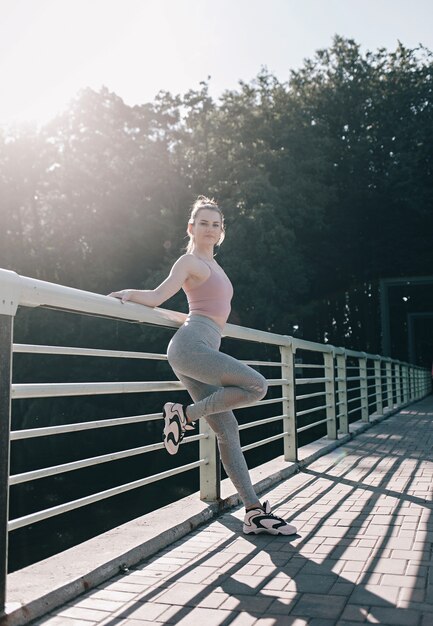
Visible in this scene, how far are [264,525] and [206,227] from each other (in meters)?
1.61

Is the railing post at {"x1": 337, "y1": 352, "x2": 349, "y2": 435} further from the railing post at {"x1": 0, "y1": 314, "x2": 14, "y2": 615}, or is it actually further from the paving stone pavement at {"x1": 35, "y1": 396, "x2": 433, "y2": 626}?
the railing post at {"x1": 0, "y1": 314, "x2": 14, "y2": 615}

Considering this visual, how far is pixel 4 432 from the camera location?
235cm

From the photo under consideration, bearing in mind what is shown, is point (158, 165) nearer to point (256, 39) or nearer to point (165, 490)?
point (256, 39)

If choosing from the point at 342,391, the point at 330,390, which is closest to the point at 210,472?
the point at 330,390

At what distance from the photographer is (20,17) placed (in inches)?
642

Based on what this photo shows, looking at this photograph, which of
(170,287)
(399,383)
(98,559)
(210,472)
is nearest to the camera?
(98,559)

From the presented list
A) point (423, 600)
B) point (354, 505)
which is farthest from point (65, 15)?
point (423, 600)

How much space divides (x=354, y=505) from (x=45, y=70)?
17898 mm

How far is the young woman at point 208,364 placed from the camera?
3.42 m

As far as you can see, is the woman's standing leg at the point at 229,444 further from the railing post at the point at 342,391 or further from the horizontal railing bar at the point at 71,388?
the railing post at the point at 342,391

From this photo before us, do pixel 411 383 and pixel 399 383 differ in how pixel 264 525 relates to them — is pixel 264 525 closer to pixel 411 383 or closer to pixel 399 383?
pixel 399 383

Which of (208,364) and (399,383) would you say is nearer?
(208,364)

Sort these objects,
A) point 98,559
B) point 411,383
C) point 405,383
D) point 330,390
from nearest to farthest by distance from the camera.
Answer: point 98,559, point 330,390, point 405,383, point 411,383

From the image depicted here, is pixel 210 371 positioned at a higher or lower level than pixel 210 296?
lower
